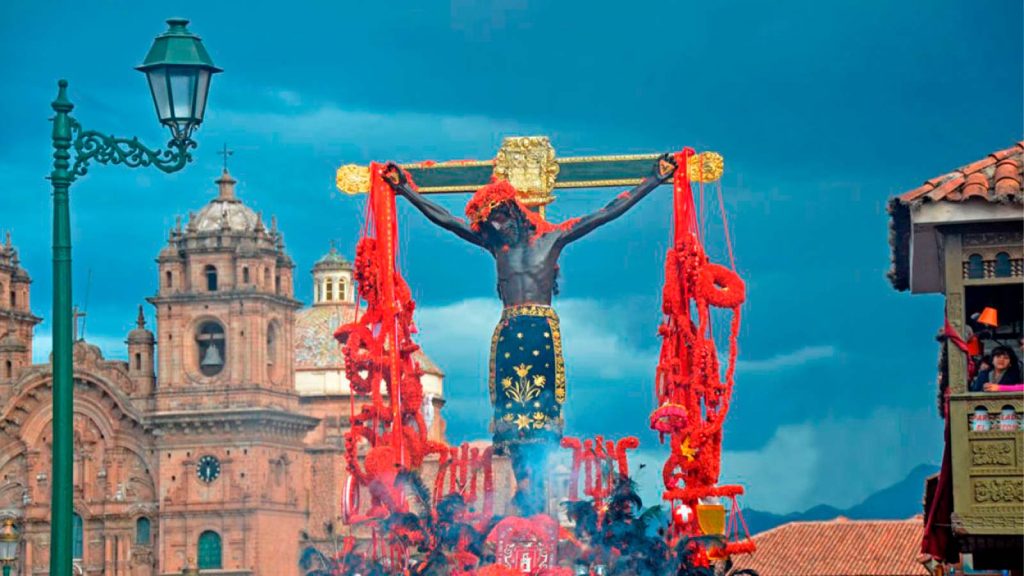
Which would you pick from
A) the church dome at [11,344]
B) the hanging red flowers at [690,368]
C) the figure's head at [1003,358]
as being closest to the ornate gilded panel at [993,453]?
the figure's head at [1003,358]

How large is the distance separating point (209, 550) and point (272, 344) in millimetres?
7677

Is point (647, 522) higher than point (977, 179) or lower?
lower

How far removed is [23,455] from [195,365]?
7513mm

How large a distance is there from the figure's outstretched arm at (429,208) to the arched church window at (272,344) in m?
73.8

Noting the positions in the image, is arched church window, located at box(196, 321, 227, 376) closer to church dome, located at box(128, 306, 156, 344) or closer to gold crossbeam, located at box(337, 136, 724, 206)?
church dome, located at box(128, 306, 156, 344)

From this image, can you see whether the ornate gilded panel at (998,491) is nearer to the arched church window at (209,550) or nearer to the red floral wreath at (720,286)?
the red floral wreath at (720,286)

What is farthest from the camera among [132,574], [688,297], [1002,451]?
[132,574]

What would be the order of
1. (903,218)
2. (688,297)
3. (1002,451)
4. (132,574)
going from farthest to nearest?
(132,574), (688,297), (903,218), (1002,451)

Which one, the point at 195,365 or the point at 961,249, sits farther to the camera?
the point at 195,365

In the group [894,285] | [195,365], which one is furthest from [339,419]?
[894,285]

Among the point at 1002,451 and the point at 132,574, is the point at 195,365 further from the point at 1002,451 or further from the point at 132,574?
the point at 1002,451

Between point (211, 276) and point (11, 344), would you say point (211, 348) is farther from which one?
point (11, 344)

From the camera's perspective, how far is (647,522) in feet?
67.4

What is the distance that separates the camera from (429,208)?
22266 mm
